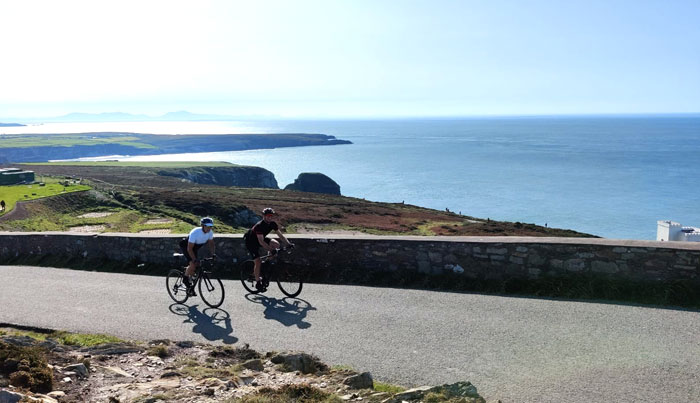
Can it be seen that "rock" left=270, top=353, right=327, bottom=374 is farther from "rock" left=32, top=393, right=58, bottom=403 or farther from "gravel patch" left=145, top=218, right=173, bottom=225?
"gravel patch" left=145, top=218, right=173, bottom=225

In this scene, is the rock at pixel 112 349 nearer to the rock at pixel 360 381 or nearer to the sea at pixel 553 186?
the rock at pixel 360 381

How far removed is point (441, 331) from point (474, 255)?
3.07 m

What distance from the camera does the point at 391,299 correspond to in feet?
35.5

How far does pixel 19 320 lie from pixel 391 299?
24.0 feet

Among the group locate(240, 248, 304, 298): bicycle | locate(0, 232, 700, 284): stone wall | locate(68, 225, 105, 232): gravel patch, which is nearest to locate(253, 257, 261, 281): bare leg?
locate(240, 248, 304, 298): bicycle

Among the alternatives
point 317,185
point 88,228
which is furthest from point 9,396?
point 317,185

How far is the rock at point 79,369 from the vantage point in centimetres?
691

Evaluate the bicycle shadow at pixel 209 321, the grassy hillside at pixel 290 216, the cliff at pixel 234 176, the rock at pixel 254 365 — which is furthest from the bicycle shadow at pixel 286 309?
the cliff at pixel 234 176

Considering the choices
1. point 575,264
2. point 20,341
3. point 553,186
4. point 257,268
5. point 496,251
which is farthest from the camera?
point 553,186

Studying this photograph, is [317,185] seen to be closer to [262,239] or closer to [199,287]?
[199,287]

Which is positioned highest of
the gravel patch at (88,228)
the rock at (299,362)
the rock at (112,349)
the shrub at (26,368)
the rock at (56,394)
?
the shrub at (26,368)

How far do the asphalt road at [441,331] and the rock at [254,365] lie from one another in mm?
1058

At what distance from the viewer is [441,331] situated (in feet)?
28.8

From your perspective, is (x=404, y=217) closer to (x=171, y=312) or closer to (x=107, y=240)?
(x=107, y=240)
